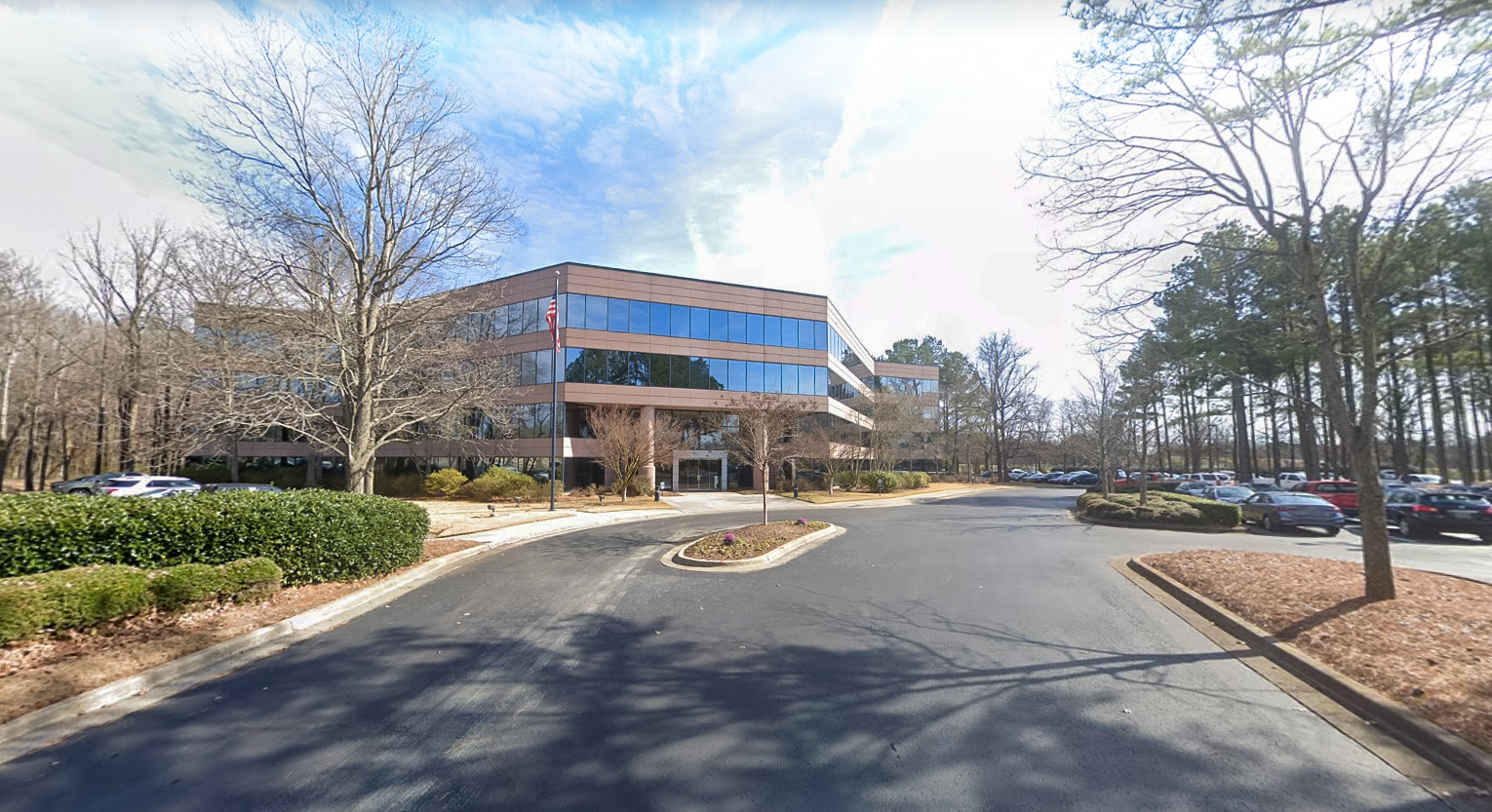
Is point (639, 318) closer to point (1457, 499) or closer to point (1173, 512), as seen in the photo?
point (1173, 512)

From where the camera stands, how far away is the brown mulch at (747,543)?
460 inches

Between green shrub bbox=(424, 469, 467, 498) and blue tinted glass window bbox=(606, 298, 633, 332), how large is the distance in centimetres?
1113

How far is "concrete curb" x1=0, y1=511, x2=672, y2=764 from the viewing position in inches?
166

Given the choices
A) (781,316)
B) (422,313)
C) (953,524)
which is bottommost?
(953,524)

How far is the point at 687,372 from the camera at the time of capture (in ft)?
118

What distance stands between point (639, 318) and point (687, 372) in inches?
164

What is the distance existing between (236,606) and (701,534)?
9994 millimetres

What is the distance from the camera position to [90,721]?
4457 mm

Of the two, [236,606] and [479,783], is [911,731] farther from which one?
[236,606]

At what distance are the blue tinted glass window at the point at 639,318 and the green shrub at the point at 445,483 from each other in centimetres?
1193

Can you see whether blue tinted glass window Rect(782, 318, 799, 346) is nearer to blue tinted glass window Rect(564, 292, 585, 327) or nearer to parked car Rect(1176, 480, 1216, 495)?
blue tinted glass window Rect(564, 292, 585, 327)

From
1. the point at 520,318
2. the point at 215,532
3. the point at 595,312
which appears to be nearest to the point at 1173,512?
the point at 215,532

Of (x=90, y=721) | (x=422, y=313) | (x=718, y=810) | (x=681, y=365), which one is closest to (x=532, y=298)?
(x=681, y=365)

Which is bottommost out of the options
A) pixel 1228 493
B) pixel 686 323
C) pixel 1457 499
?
pixel 1228 493
